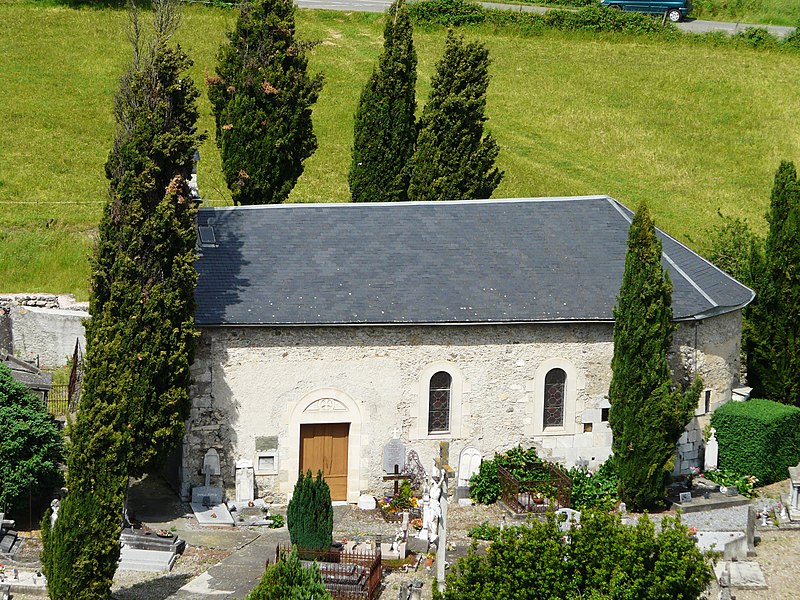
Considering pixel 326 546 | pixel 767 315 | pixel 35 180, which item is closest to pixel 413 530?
pixel 326 546

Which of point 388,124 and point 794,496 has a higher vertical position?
point 388,124

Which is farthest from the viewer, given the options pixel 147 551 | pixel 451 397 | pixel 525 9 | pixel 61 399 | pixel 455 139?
pixel 525 9

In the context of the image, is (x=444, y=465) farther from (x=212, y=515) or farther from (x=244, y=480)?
(x=212, y=515)

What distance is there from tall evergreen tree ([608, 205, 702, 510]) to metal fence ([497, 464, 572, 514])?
123 centimetres

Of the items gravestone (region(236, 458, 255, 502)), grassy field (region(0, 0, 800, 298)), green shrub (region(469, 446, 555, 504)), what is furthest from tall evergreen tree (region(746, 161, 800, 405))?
gravestone (region(236, 458, 255, 502))

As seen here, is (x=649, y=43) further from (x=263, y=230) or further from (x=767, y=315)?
(x=263, y=230)

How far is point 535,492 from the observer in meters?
27.1

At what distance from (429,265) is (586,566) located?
383 inches

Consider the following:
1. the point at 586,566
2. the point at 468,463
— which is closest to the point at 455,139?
the point at 468,463

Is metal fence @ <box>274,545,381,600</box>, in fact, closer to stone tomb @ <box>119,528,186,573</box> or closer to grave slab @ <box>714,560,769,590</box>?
stone tomb @ <box>119,528,186,573</box>

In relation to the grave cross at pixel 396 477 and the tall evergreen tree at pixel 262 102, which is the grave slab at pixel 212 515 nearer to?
the grave cross at pixel 396 477

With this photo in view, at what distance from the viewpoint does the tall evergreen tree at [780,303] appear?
3139 cm

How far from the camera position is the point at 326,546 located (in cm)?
2381

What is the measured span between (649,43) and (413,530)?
3775cm
